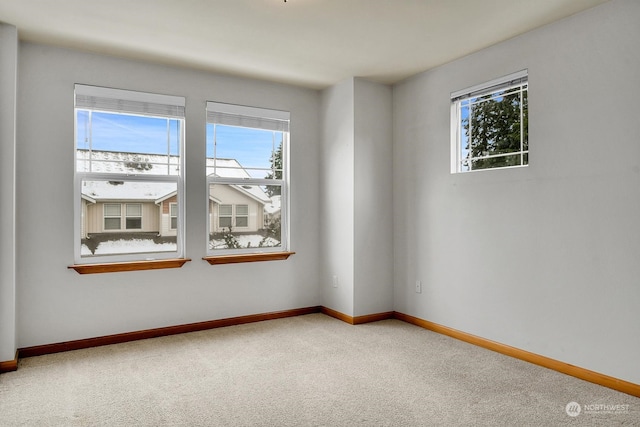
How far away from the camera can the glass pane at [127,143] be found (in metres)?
3.73

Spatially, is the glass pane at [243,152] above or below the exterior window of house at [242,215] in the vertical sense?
above

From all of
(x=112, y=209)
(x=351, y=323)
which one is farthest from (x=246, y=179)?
(x=351, y=323)

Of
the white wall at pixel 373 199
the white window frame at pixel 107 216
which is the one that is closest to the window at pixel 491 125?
the white wall at pixel 373 199

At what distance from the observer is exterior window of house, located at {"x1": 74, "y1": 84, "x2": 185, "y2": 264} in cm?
372

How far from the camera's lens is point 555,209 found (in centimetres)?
311

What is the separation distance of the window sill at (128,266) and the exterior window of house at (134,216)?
1.13ft

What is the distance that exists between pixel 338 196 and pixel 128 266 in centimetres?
222

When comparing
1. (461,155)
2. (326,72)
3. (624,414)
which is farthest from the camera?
(326,72)

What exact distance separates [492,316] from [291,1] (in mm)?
2936

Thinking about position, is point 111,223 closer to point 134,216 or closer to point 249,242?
point 134,216

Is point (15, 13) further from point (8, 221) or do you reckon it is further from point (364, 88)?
point (364, 88)

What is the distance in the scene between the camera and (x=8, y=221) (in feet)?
10.3

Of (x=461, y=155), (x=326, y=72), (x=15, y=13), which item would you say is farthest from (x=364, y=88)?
(x=15, y=13)

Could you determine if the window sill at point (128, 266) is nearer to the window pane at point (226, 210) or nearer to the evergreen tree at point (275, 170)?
the window pane at point (226, 210)
